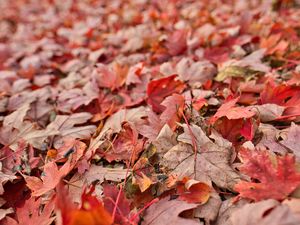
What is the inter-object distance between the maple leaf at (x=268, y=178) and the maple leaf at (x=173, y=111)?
1.25 ft

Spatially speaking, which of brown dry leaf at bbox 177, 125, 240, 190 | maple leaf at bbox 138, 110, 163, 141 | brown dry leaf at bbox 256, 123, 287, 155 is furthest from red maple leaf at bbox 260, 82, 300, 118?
maple leaf at bbox 138, 110, 163, 141

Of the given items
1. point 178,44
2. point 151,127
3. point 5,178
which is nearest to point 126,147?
point 151,127

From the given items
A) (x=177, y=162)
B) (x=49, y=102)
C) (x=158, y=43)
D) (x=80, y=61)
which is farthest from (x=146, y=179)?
(x=80, y=61)

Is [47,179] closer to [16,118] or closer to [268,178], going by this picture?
[16,118]

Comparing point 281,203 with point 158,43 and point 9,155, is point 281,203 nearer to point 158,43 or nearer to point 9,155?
point 9,155

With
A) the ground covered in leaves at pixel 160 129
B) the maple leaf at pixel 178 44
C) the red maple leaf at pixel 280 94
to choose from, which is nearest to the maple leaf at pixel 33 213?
the ground covered in leaves at pixel 160 129

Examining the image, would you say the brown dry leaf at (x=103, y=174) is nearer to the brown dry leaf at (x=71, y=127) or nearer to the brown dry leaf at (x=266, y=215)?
the brown dry leaf at (x=71, y=127)

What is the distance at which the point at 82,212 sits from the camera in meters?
0.74

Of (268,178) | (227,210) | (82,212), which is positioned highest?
(82,212)

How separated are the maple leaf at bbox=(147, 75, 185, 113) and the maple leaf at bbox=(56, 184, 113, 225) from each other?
2.21ft

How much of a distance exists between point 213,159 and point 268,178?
216mm

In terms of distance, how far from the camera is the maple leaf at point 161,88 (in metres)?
1.53

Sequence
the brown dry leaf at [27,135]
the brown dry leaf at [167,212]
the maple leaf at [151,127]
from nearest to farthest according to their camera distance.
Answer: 1. the brown dry leaf at [167,212]
2. the maple leaf at [151,127]
3. the brown dry leaf at [27,135]

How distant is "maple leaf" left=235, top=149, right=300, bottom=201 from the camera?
35.6 inches
